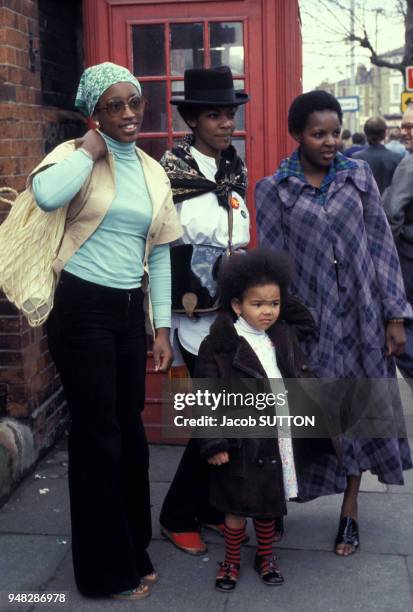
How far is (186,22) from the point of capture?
510 centimetres

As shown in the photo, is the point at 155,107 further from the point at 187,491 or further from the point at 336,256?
the point at 187,491

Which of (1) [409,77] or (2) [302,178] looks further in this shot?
(1) [409,77]

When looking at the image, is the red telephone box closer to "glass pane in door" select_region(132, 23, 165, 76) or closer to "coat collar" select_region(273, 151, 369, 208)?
"glass pane in door" select_region(132, 23, 165, 76)

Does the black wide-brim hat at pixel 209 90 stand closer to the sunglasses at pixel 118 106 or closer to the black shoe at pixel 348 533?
the sunglasses at pixel 118 106

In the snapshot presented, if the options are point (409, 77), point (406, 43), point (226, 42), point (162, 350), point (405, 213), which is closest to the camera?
point (162, 350)

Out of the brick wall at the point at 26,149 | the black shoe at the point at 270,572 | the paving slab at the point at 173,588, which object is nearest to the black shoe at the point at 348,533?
the black shoe at the point at 270,572

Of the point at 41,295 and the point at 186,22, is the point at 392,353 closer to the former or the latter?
the point at 41,295

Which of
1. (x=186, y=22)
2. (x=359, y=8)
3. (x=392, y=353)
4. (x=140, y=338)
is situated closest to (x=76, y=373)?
(x=140, y=338)

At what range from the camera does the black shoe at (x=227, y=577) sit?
3631 millimetres

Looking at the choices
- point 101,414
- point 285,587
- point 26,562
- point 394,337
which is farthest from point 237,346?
point 26,562

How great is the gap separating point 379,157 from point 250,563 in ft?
21.9

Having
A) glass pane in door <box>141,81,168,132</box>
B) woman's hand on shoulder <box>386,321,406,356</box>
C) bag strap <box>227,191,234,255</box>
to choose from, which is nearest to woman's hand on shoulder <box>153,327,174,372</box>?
bag strap <box>227,191,234,255</box>

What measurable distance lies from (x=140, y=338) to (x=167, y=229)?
43 cm

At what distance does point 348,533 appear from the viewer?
3980 mm
